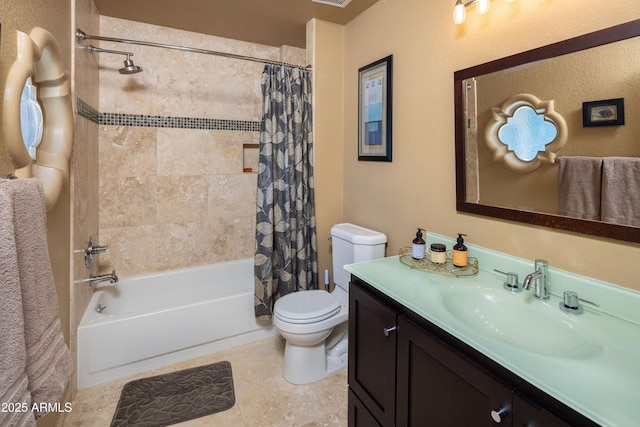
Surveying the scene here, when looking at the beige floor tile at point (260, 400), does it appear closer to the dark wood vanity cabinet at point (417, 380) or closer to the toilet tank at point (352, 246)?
the dark wood vanity cabinet at point (417, 380)

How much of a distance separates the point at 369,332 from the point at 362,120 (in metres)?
1.52

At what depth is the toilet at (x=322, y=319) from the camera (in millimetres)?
1894

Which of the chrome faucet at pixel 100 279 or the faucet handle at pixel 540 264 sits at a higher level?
the faucet handle at pixel 540 264

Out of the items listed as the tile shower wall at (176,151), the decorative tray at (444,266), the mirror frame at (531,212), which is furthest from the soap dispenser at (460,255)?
the tile shower wall at (176,151)

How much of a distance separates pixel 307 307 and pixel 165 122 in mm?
1895

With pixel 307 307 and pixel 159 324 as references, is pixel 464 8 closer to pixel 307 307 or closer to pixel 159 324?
pixel 307 307

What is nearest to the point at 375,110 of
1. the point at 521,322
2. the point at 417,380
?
the point at 521,322

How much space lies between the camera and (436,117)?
5.57 ft

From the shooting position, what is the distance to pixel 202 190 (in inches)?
109

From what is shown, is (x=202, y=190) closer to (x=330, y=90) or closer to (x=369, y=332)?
(x=330, y=90)

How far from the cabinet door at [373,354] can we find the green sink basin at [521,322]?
255 mm

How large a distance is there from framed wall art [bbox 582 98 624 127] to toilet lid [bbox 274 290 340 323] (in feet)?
5.00

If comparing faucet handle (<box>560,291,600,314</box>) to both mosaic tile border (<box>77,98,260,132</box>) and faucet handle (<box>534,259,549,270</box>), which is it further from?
mosaic tile border (<box>77,98,260,132</box>)

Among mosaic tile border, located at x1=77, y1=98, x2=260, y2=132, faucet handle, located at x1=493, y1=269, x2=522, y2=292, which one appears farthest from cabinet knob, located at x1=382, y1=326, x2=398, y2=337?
mosaic tile border, located at x1=77, y1=98, x2=260, y2=132
